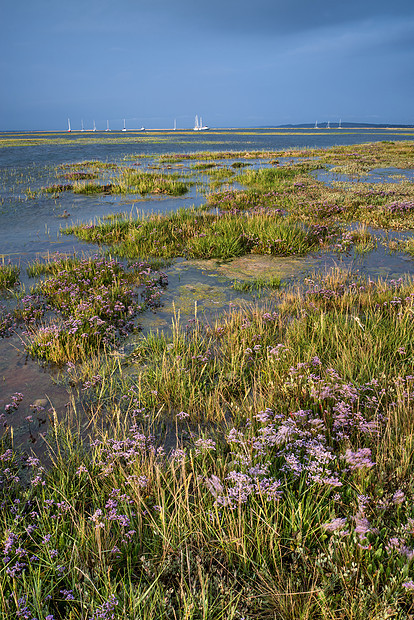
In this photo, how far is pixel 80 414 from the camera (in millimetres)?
4250

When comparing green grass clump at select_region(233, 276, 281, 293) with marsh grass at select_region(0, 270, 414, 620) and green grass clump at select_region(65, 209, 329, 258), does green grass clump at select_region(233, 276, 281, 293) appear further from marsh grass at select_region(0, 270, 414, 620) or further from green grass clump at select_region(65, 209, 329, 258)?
marsh grass at select_region(0, 270, 414, 620)

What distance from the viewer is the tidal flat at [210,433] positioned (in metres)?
2.14

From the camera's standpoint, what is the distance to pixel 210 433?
3734 mm

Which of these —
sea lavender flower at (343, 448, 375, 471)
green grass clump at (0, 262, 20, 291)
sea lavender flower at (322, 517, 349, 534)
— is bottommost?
sea lavender flower at (322, 517, 349, 534)

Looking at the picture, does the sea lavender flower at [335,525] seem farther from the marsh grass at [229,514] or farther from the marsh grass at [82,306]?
the marsh grass at [82,306]

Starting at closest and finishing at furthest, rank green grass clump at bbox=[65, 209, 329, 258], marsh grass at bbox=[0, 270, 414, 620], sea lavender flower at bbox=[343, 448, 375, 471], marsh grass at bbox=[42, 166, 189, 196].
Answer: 1. marsh grass at bbox=[0, 270, 414, 620]
2. sea lavender flower at bbox=[343, 448, 375, 471]
3. green grass clump at bbox=[65, 209, 329, 258]
4. marsh grass at bbox=[42, 166, 189, 196]

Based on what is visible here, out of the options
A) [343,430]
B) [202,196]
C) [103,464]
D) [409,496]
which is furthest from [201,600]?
[202,196]

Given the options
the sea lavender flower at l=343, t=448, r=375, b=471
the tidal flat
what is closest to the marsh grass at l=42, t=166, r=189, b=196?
the tidal flat

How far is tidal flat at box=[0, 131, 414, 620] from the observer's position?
2141mm

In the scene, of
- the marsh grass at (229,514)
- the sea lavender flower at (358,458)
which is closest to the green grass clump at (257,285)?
the marsh grass at (229,514)

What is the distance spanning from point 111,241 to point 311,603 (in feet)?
38.1

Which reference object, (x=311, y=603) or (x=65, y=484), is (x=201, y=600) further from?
(x=65, y=484)

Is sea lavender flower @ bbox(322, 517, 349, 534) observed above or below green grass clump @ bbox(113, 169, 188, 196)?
below

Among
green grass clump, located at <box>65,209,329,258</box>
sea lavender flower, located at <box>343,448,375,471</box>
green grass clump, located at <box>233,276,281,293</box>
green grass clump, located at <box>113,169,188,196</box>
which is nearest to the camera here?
sea lavender flower, located at <box>343,448,375,471</box>
